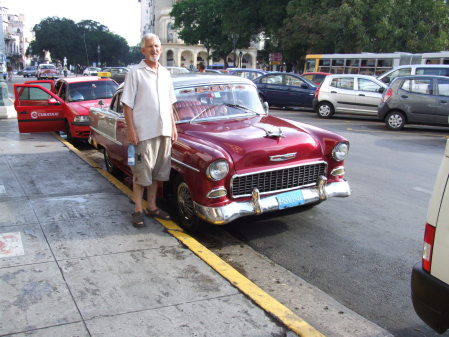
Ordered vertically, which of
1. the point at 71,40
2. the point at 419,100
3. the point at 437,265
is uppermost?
the point at 71,40

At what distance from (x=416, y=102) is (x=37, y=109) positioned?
10103 mm

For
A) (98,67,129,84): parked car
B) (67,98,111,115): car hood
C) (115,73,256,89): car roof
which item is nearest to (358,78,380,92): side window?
(67,98,111,115): car hood

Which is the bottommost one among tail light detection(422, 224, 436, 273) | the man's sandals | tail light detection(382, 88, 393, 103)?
the man's sandals

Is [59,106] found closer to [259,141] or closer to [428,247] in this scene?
[259,141]

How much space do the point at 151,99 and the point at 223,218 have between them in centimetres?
140

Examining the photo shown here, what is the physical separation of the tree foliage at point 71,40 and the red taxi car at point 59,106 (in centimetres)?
7841

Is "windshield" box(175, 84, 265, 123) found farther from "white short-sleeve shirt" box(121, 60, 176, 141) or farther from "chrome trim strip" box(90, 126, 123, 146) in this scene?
"chrome trim strip" box(90, 126, 123, 146)

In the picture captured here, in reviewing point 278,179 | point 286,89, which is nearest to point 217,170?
point 278,179

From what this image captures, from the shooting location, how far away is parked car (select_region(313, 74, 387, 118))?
1559cm

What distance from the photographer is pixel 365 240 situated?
4848 millimetres

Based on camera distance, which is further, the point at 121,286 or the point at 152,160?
the point at 152,160

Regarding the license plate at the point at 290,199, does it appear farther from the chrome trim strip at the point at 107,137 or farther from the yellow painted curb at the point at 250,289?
the chrome trim strip at the point at 107,137

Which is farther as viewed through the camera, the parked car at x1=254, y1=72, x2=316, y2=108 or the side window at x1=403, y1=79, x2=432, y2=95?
the parked car at x1=254, y1=72, x2=316, y2=108

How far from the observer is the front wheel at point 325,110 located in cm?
1631
